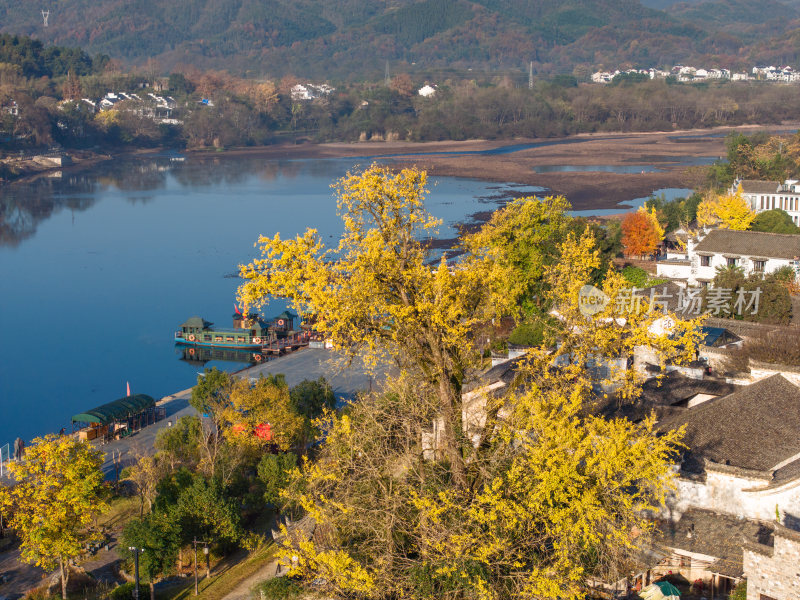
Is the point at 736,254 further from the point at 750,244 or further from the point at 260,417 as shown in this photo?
the point at 260,417

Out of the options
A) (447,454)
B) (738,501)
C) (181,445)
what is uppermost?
(447,454)

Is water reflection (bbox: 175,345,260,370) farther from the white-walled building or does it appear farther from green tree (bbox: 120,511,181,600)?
the white-walled building

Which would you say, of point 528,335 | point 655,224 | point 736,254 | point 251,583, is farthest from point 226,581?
point 655,224

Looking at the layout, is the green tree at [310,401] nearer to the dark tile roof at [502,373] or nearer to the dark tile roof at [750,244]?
the dark tile roof at [502,373]

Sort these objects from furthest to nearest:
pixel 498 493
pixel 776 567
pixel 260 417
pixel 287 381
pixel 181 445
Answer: pixel 287 381 < pixel 260 417 < pixel 181 445 < pixel 498 493 < pixel 776 567

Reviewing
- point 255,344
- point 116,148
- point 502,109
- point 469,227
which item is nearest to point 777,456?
point 255,344

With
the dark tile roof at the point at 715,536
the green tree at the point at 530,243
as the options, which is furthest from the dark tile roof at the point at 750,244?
the dark tile roof at the point at 715,536

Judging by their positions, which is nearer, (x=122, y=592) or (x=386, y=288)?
(x=386, y=288)

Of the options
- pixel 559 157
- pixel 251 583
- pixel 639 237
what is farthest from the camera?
pixel 559 157

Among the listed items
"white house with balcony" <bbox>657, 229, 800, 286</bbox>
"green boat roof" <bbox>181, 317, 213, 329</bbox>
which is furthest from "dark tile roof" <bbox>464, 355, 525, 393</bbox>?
"green boat roof" <bbox>181, 317, 213, 329</bbox>
